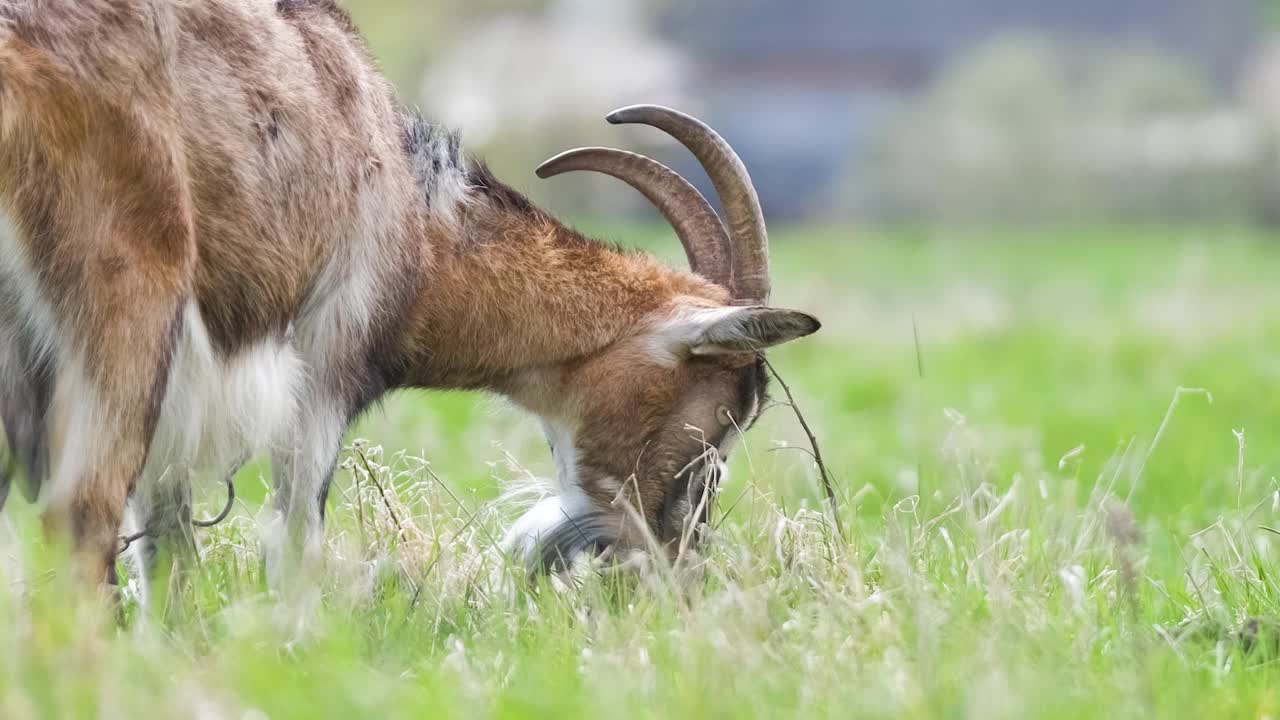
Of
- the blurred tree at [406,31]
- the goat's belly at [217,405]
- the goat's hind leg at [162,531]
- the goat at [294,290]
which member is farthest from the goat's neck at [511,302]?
the blurred tree at [406,31]

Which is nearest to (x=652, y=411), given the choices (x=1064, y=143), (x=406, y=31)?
(x=406, y=31)

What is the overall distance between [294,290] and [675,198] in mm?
1274

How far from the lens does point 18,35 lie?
371cm

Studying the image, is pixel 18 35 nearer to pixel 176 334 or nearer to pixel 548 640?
pixel 176 334

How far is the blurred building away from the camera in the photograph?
44.0 m

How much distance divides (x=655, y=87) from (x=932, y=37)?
22.9 m

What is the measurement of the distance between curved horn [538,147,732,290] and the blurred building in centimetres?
3415

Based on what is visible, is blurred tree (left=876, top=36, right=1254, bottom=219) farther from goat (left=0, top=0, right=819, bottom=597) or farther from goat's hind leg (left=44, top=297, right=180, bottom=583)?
goat's hind leg (left=44, top=297, right=180, bottom=583)

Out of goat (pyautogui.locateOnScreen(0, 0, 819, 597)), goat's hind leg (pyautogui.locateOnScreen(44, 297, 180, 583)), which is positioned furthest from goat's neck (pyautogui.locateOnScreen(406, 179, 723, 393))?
goat's hind leg (pyautogui.locateOnScreen(44, 297, 180, 583))

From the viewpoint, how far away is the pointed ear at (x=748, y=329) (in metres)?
4.58

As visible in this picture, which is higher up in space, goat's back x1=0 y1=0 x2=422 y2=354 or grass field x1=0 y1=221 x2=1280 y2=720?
goat's back x1=0 y1=0 x2=422 y2=354

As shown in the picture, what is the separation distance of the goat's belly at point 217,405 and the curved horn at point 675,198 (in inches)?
42.4

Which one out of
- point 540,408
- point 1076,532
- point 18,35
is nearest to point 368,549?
point 540,408

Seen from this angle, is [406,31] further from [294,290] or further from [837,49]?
[837,49]
